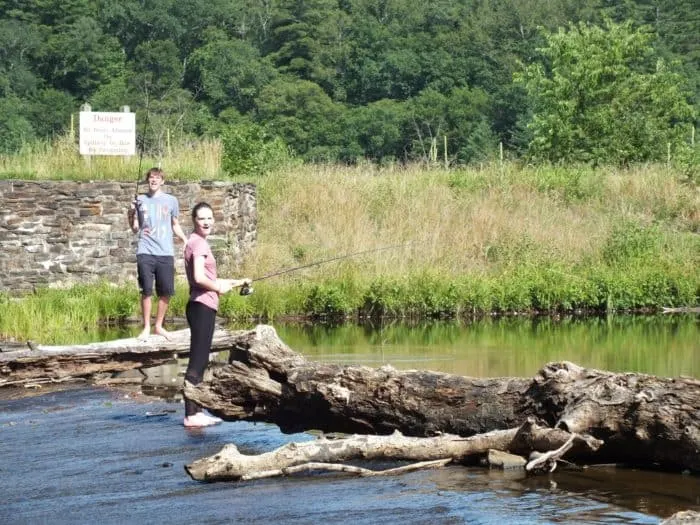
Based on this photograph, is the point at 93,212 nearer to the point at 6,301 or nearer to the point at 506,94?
the point at 6,301

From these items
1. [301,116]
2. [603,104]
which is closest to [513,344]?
[603,104]

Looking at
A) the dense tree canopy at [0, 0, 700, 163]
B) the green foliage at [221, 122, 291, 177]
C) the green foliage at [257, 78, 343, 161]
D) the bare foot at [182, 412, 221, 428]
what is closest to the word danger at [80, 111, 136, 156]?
the green foliage at [221, 122, 291, 177]

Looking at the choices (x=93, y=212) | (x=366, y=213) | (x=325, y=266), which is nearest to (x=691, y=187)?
(x=366, y=213)

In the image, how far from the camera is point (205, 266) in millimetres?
11367

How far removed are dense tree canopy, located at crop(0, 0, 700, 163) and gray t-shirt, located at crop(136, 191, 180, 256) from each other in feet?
114

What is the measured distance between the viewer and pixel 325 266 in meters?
25.3

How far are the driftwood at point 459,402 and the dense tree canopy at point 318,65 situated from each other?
3860 centimetres

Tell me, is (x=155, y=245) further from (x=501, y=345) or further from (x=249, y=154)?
(x=249, y=154)

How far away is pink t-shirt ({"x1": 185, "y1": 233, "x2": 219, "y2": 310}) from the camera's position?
11211 mm

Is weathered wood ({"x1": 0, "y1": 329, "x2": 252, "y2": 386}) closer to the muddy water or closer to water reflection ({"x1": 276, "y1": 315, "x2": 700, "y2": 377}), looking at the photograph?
water reflection ({"x1": 276, "y1": 315, "x2": 700, "y2": 377})

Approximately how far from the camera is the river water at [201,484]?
870 cm

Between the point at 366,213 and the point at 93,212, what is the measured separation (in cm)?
681

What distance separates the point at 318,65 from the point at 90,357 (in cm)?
6053

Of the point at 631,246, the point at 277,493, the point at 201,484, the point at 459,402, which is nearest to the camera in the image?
the point at 277,493
